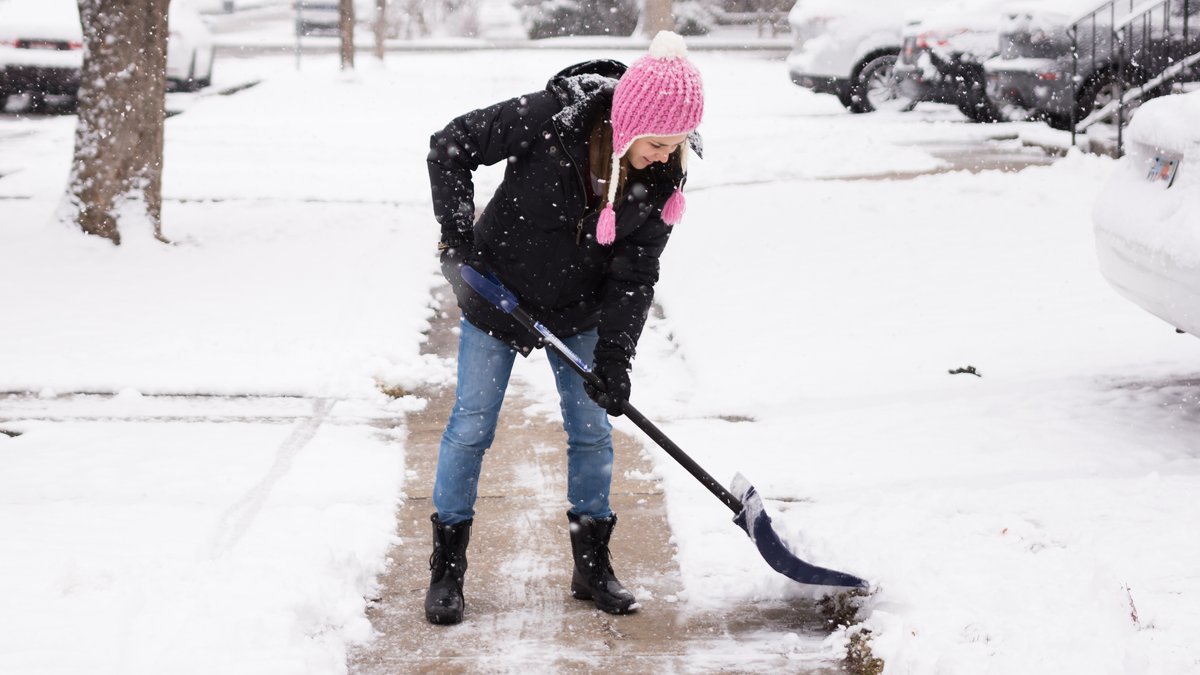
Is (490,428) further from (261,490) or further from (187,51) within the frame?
(187,51)

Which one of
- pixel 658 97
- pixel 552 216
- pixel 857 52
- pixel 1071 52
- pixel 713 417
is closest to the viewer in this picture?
pixel 658 97

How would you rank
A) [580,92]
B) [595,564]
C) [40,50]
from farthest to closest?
1. [40,50]
2. [595,564]
3. [580,92]

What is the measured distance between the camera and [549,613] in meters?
3.77

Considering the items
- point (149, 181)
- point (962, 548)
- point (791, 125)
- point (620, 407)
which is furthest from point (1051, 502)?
point (791, 125)

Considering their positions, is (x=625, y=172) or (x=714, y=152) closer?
(x=625, y=172)

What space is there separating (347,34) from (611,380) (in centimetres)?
1945

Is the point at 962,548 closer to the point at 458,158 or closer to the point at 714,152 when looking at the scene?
the point at 458,158

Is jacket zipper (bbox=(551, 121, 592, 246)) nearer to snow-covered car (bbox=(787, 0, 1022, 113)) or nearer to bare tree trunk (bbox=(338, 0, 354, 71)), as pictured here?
snow-covered car (bbox=(787, 0, 1022, 113))

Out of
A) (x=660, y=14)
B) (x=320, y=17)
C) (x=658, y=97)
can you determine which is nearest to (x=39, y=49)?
(x=660, y=14)

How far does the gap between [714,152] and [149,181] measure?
19.3 feet

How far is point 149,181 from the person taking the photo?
8250mm

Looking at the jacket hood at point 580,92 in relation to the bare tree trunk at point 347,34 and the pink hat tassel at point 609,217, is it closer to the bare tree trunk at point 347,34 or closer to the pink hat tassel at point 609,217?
the pink hat tassel at point 609,217

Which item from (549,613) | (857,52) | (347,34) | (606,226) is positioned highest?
(347,34)

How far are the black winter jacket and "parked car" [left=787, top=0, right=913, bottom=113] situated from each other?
12678 mm
